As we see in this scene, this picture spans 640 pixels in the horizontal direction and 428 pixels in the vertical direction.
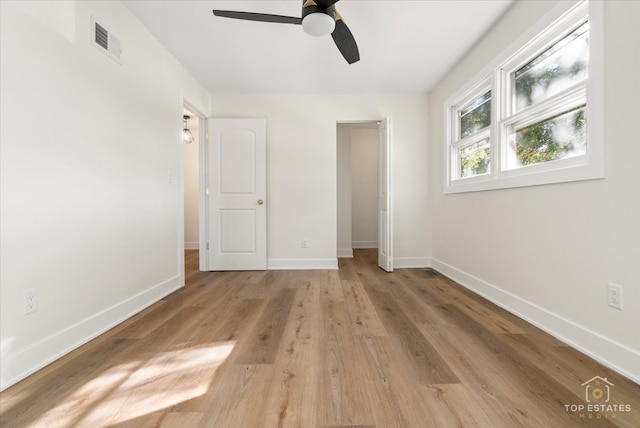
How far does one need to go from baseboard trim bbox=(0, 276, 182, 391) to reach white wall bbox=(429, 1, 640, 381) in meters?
2.90

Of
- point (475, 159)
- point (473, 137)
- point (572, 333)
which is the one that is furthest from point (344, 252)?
point (572, 333)

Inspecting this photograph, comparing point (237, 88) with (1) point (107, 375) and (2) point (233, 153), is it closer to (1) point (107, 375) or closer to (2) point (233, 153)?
(2) point (233, 153)

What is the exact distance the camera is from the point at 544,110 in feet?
6.15

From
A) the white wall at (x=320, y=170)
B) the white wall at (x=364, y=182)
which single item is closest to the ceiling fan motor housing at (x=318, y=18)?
the white wall at (x=320, y=170)

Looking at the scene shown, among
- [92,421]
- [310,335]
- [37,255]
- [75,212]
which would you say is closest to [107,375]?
[92,421]

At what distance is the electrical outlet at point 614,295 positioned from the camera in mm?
1340

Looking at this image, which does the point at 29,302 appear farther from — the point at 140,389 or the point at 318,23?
the point at 318,23

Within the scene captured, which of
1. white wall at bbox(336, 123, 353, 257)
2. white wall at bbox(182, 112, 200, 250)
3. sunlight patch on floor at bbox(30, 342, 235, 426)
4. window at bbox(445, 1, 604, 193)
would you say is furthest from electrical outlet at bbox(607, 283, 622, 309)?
white wall at bbox(182, 112, 200, 250)

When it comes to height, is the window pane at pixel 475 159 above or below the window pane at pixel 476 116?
below

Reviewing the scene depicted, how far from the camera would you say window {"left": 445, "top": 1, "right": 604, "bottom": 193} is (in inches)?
58.4

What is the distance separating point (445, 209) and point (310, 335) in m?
2.37

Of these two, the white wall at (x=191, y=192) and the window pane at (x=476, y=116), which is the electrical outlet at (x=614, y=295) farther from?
the white wall at (x=191, y=192)

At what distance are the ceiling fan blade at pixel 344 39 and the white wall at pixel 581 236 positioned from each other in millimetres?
1260

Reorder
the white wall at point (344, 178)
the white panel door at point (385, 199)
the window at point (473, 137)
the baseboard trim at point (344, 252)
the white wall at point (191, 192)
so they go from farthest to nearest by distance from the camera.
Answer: the white wall at point (191, 192) < the white wall at point (344, 178) < the baseboard trim at point (344, 252) < the white panel door at point (385, 199) < the window at point (473, 137)
